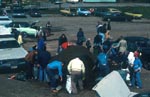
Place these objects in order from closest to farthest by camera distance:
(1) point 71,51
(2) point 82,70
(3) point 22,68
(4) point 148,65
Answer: (2) point 82,70 → (1) point 71,51 → (3) point 22,68 → (4) point 148,65

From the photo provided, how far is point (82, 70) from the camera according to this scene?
16.5m

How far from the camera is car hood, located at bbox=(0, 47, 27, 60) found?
21.6m

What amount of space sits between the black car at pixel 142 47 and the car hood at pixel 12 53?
5.99 m

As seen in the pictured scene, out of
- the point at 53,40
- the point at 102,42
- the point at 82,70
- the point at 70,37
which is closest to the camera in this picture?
the point at 82,70

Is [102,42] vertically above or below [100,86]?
below

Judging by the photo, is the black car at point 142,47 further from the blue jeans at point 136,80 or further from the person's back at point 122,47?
the blue jeans at point 136,80

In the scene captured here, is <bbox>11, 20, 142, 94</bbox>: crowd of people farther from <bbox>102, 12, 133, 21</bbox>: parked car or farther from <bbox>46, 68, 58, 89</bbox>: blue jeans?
<bbox>102, 12, 133, 21</bbox>: parked car

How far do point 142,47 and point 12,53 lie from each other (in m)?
7.22

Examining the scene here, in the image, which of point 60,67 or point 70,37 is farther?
point 70,37

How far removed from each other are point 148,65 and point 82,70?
7.94 m

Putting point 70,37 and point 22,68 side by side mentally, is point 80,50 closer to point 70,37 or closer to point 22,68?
point 22,68

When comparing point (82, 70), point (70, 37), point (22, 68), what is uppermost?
point (82, 70)

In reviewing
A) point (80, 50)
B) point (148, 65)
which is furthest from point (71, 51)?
point (148, 65)

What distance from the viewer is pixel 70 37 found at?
40.6m
